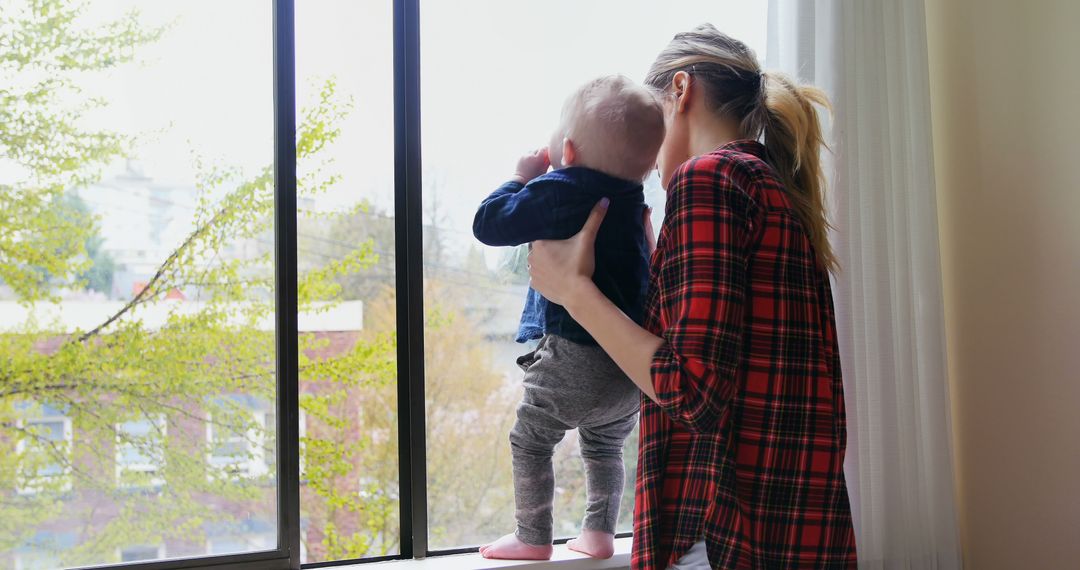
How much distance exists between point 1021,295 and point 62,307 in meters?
2.13

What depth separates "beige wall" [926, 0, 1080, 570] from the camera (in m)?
1.46

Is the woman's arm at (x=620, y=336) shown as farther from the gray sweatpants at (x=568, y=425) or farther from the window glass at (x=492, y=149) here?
the window glass at (x=492, y=149)

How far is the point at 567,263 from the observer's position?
1313 millimetres

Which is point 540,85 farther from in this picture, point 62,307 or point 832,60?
point 62,307

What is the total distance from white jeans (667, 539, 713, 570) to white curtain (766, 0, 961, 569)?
2.11 ft

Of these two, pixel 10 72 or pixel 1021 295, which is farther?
pixel 10 72

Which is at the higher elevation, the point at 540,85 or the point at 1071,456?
the point at 540,85

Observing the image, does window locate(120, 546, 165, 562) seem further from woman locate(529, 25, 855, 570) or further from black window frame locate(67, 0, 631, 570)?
woman locate(529, 25, 855, 570)

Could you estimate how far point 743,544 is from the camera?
3.54 ft

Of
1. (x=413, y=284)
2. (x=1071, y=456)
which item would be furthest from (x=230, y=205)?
(x=1071, y=456)

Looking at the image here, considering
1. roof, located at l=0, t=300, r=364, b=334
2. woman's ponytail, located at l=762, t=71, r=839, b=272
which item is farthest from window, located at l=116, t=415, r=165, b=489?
woman's ponytail, located at l=762, t=71, r=839, b=272

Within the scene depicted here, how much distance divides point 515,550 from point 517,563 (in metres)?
0.03

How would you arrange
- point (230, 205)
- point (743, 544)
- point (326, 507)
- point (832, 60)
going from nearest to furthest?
point (743, 544) → point (832, 60) → point (230, 205) → point (326, 507)

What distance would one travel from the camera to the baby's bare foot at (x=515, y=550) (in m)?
1.54
